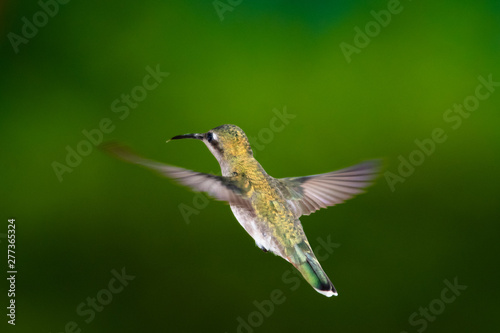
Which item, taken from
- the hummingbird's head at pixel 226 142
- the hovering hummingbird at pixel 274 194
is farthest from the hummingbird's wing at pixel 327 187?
the hummingbird's head at pixel 226 142

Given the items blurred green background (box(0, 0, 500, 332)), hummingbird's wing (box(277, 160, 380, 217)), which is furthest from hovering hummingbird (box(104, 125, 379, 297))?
blurred green background (box(0, 0, 500, 332))

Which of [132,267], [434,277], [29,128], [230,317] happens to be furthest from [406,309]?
[29,128]

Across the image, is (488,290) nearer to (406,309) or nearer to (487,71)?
(406,309)

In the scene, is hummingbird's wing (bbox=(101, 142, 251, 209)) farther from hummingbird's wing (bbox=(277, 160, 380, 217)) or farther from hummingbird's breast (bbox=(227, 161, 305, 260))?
hummingbird's wing (bbox=(277, 160, 380, 217))

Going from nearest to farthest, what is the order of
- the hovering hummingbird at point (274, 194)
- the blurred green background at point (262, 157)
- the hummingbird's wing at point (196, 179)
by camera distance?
the hummingbird's wing at point (196, 179), the hovering hummingbird at point (274, 194), the blurred green background at point (262, 157)

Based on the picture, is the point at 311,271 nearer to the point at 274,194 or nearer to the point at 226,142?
the point at 274,194

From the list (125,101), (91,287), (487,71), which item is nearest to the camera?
(125,101)

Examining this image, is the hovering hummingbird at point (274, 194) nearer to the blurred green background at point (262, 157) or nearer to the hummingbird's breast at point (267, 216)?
the hummingbird's breast at point (267, 216)

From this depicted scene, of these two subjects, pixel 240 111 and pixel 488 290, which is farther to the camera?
pixel 488 290

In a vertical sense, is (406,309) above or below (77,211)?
below
